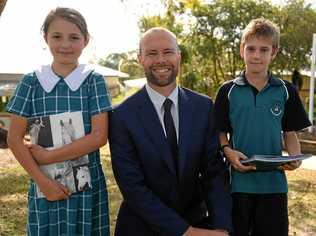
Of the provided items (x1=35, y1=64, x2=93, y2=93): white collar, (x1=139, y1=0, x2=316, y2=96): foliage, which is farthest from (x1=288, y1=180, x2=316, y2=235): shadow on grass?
(x1=139, y1=0, x2=316, y2=96): foliage

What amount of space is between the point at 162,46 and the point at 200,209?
3.28 feet

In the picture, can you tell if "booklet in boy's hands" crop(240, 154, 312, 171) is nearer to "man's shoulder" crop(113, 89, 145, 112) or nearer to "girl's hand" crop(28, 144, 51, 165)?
"man's shoulder" crop(113, 89, 145, 112)

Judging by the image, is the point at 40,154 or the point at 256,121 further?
the point at 256,121

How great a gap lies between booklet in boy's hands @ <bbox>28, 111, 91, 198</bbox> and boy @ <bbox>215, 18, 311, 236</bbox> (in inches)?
38.6

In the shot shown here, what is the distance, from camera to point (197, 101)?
9.77ft

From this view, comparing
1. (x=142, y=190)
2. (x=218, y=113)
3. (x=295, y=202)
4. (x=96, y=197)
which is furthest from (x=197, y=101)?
(x=295, y=202)

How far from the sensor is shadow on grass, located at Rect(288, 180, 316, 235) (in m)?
5.40

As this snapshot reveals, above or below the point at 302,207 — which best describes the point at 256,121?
above

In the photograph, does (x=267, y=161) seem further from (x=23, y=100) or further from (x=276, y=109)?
(x=23, y=100)

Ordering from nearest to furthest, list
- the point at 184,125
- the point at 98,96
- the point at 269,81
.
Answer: the point at 98,96 → the point at 184,125 → the point at 269,81

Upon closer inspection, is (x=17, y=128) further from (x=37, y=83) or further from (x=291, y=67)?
(x=291, y=67)

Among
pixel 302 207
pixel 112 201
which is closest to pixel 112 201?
pixel 112 201

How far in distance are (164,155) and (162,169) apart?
84mm

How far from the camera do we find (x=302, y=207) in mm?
6328
